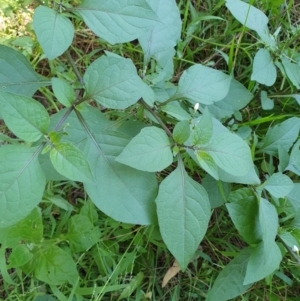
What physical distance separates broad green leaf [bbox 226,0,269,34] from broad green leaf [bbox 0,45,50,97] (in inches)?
26.4

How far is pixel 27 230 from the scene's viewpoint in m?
1.52

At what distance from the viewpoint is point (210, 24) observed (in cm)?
191

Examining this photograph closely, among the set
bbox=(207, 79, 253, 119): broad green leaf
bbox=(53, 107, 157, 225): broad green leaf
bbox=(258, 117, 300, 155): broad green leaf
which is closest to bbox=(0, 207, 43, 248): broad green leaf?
bbox=(53, 107, 157, 225): broad green leaf

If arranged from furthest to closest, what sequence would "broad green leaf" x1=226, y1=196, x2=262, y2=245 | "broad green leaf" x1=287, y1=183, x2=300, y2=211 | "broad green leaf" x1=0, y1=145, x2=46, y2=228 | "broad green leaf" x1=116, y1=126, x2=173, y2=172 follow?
1. "broad green leaf" x1=287, y1=183, x2=300, y2=211
2. "broad green leaf" x1=226, y1=196, x2=262, y2=245
3. "broad green leaf" x1=116, y1=126, x2=173, y2=172
4. "broad green leaf" x1=0, y1=145, x2=46, y2=228

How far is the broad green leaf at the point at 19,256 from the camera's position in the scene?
1.54 m

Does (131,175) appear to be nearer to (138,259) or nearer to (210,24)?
(138,259)

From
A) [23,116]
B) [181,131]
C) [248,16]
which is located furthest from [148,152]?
[248,16]

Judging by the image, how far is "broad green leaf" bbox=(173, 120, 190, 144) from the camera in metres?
1.19

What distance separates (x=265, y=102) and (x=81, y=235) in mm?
826

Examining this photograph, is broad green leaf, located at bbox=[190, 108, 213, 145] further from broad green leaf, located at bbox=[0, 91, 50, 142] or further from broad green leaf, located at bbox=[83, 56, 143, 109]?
broad green leaf, located at bbox=[0, 91, 50, 142]

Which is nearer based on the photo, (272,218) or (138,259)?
(272,218)

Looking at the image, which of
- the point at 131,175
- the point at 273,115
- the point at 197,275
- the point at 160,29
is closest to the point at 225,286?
the point at 197,275

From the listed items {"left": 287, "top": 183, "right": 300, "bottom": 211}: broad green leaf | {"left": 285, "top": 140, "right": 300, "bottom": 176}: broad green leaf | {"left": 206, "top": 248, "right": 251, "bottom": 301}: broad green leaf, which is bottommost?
{"left": 206, "top": 248, "right": 251, "bottom": 301}: broad green leaf

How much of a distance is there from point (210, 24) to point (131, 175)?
927mm
